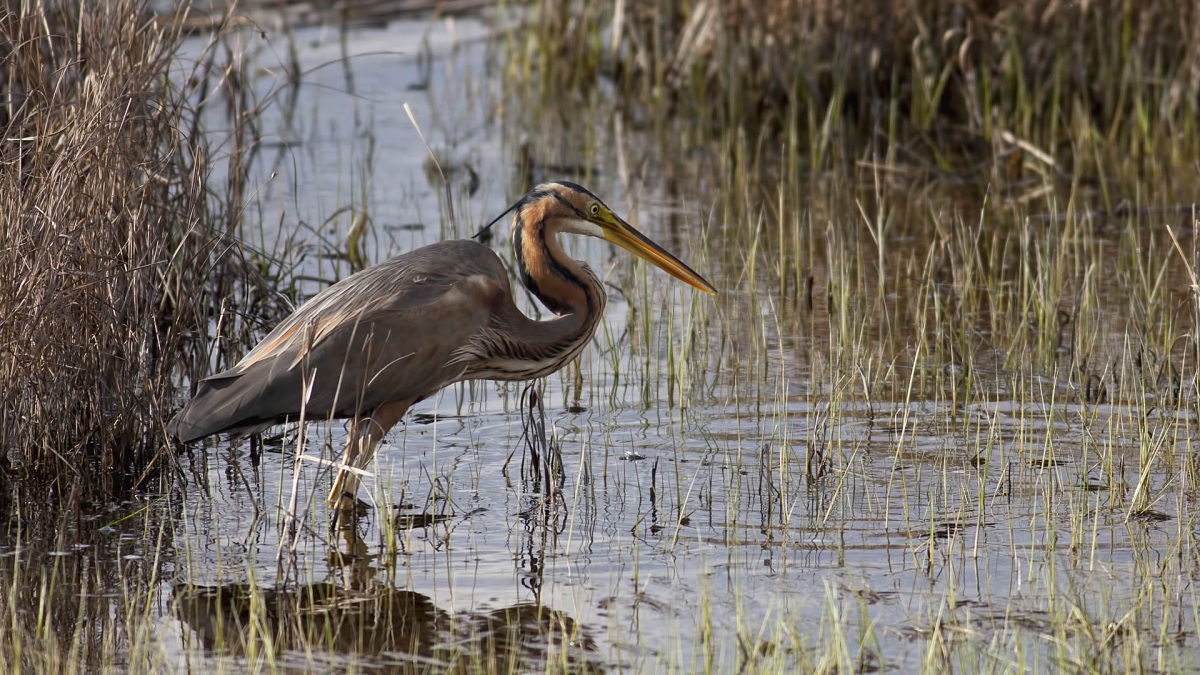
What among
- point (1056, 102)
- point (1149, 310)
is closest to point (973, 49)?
point (1056, 102)

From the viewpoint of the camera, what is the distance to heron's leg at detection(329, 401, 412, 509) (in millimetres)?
5227

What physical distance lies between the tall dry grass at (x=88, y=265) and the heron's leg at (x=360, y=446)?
615 millimetres

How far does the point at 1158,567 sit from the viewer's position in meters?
4.61

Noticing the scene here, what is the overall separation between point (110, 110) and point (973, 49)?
7.25 metres

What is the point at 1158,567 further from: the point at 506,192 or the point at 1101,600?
the point at 506,192

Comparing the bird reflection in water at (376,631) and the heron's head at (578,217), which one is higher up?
the heron's head at (578,217)

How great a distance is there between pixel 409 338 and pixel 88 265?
1.08 metres

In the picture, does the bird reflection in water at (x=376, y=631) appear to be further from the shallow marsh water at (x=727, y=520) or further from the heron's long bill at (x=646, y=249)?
the heron's long bill at (x=646, y=249)

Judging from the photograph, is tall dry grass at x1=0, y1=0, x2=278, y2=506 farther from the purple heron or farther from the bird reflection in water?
the bird reflection in water

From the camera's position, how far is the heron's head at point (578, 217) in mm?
5918

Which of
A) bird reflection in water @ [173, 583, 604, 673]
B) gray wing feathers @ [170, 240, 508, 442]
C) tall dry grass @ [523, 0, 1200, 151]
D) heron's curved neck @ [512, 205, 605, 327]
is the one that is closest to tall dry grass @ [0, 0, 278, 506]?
gray wing feathers @ [170, 240, 508, 442]

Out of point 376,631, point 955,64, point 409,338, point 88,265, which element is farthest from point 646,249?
point 955,64

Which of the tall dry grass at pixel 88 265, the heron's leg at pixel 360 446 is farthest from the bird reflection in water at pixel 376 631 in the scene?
the tall dry grass at pixel 88 265

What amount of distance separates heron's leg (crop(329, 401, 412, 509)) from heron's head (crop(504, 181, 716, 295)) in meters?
0.87
